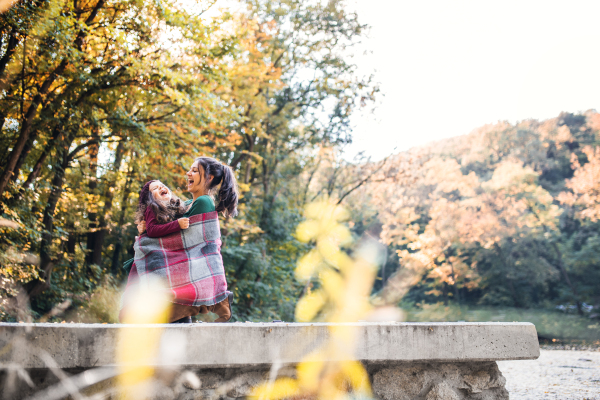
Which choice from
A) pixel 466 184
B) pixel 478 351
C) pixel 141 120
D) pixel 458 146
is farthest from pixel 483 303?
pixel 478 351

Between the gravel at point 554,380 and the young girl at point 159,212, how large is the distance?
3300 millimetres

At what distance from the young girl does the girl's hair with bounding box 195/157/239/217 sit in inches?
8.6

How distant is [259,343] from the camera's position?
83.0 inches

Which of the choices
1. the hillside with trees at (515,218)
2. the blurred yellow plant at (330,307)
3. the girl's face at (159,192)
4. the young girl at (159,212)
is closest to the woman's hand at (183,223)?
the young girl at (159,212)

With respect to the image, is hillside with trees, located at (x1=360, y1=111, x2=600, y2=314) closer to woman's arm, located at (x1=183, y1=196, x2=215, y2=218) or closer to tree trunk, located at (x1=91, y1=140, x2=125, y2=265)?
tree trunk, located at (x1=91, y1=140, x2=125, y2=265)

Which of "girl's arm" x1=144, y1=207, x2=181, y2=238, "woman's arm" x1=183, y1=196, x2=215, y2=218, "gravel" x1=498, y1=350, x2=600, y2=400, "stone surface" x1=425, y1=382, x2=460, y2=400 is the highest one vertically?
"woman's arm" x1=183, y1=196, x2=215, y2=218

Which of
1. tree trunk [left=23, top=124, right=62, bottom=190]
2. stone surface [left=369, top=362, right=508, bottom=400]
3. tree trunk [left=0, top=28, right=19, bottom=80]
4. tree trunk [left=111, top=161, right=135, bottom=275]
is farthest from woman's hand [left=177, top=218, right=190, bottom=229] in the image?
tree trunk [left=111, top=161, right=135, bottom=275]

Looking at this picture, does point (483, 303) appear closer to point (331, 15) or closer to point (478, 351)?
point (331, 15)

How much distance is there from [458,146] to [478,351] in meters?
28.9

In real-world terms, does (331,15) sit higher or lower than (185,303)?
higher

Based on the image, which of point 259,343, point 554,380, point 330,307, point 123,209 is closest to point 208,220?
point 259,343

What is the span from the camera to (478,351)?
237 cm

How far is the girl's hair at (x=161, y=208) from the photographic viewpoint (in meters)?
2.60

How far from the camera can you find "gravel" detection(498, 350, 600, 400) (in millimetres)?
3939
